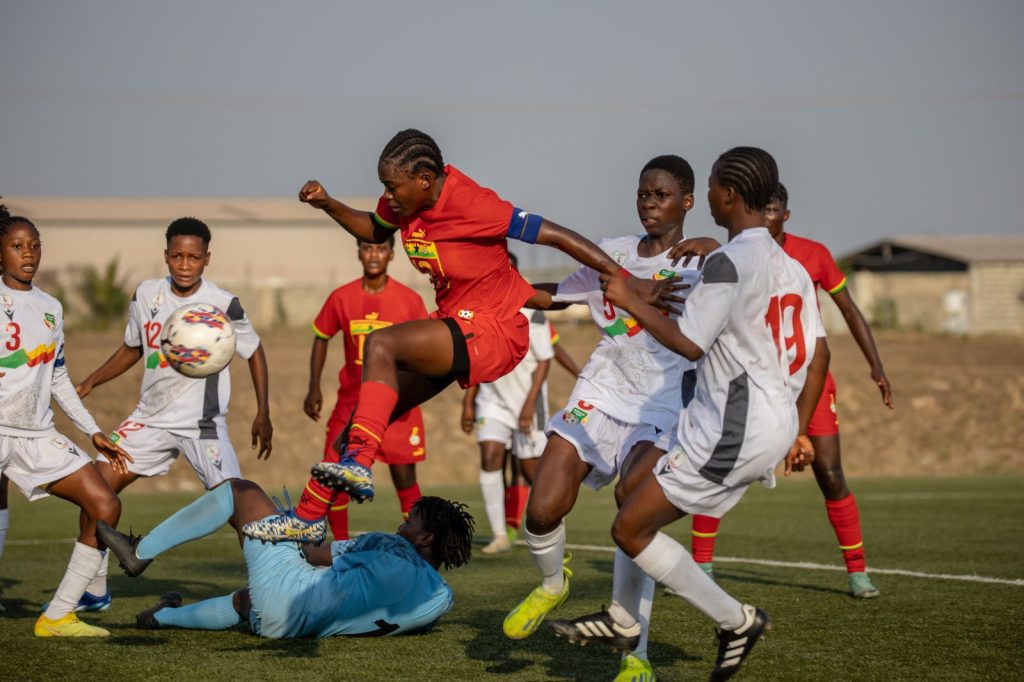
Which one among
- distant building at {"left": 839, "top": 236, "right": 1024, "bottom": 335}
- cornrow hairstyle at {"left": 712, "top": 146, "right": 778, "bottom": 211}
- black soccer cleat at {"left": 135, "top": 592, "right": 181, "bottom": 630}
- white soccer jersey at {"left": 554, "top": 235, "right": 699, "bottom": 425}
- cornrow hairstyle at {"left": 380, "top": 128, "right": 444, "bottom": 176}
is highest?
distant building at {"left": 839, "top": 236, "right": 1024, "bottom": 335}

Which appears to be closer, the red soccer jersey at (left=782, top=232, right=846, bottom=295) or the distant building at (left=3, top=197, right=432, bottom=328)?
the red soccer jersey at (left=782, top=232, right=846, bottom=295)

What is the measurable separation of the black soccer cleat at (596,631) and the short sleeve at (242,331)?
3622 millimetres

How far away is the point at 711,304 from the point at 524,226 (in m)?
1.31

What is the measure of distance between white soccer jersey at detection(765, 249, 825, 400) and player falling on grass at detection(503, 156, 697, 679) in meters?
0.93

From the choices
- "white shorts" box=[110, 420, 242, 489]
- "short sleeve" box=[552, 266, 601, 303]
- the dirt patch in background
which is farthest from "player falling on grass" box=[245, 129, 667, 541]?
the dirt patch in background

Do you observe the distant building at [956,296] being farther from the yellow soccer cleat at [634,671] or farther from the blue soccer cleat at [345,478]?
the blue soccer cleat at [345,478]

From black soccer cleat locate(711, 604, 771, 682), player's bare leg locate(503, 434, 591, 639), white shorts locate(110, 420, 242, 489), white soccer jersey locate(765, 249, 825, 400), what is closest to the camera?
black soccer cleat locate(711, 604, 771, 682)

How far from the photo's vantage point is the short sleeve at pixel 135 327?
8.32 meters

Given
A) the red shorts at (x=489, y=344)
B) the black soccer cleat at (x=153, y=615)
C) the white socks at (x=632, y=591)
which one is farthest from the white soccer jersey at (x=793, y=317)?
the black soccer cleat at (x=153, y=615)

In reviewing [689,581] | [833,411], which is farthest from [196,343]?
[833,411]

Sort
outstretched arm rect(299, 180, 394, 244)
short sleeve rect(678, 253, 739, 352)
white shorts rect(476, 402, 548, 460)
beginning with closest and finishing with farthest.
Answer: short sleeve rect(678, 253, 739, 352) → outstretched arm rect(299, 180, 394, 244) → white shorts rect(476, 402, 548, 460)

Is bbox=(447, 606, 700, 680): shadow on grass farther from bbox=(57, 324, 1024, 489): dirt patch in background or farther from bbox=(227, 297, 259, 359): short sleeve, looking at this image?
bbox=(57, 324, 1024, 489): dirt patch in background

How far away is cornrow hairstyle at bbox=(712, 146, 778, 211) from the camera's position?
543cm

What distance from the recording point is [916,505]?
52.6ft
